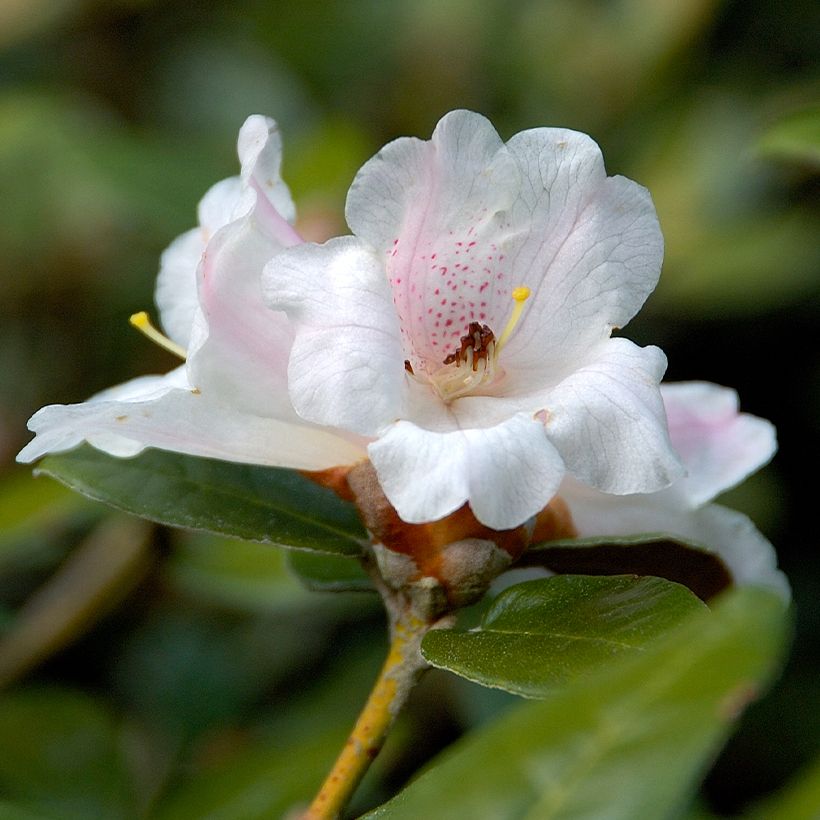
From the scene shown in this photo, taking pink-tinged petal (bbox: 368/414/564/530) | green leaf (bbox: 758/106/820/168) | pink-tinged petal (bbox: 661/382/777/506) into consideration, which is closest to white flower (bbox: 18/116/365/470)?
pink-tinged petal (bbox: 368/414/564/530)

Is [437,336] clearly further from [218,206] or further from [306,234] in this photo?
[306,234]

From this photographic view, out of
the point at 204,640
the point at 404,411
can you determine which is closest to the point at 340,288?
the point at 404,411

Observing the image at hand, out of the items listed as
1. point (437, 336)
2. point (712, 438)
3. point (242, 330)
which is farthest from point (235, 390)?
point (712, 438)

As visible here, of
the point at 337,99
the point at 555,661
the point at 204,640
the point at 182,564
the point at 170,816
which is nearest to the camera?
the point at 555,661

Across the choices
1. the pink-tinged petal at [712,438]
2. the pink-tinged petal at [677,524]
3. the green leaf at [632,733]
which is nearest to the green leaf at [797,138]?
the pink-tinged petal at [712,438]

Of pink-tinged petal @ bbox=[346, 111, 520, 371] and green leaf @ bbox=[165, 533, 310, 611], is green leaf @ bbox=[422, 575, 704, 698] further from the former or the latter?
green leaf @ bbox=[165, 533, 310, 611]

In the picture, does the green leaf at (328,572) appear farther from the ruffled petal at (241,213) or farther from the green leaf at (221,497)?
the ruffled petal at (241,213)

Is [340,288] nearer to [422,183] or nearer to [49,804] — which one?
[422,183]
